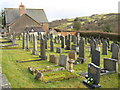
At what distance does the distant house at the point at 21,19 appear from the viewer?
160ft

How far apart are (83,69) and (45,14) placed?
4811 cm

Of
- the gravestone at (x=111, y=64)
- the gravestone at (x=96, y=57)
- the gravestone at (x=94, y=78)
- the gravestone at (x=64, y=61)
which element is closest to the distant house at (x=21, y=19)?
the gravestone at (x=64, y=61)

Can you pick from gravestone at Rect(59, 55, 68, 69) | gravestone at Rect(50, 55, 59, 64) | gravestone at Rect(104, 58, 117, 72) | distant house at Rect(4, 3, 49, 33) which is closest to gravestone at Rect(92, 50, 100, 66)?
gravestone at Rect(104, 58, 117, 72)

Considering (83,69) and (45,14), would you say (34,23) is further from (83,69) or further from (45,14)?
(83,69)

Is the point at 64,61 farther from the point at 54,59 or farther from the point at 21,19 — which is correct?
the point at 21,19

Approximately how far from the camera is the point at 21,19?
49125mm

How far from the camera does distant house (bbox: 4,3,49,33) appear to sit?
48875mm

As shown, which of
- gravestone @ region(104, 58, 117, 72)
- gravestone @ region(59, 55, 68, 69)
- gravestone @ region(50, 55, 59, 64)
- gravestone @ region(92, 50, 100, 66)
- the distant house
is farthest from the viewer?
the distant house

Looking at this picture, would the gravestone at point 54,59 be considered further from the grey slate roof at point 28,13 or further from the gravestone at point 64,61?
the grey slate roof at point 28,13

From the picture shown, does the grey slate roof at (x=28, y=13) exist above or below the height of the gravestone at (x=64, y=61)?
above

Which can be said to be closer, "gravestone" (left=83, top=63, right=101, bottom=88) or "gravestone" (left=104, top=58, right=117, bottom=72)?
"gravestone" (left=83, top=63, right=101, bottom=88)

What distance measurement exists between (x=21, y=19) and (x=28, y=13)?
717 cm

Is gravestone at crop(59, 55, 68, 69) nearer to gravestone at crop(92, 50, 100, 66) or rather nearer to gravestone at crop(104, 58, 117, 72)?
gravestone at crop(92, 50, 100, 66)

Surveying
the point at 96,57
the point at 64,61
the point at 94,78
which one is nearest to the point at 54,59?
the point at 64,61
